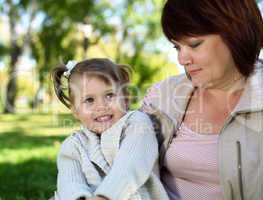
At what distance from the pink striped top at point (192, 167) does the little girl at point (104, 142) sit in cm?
10

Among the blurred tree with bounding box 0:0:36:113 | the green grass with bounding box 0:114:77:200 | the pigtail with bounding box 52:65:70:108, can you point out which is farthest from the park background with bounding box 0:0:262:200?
the pigtail with bounding box 52:65:70:108

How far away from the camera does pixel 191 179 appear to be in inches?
99.0

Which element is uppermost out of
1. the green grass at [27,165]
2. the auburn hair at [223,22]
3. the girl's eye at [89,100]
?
the auburn hair at [223,22]

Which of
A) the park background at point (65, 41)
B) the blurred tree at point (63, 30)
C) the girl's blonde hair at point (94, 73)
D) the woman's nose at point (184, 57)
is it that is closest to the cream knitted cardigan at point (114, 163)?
the girl's blonde hair at point (94, 73)

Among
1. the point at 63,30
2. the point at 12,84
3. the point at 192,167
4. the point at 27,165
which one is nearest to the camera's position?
the point at 192,167

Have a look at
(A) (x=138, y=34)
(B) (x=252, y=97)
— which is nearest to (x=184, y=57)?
(B) (x=252, y=97)

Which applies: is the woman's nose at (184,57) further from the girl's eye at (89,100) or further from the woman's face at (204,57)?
the girl's eye at (89,100)

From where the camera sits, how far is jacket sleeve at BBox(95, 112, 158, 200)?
2283mm

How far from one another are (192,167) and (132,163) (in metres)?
0.30

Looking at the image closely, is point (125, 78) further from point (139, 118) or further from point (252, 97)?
point (252, 97)

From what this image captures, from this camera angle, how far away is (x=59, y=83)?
9.36 ft

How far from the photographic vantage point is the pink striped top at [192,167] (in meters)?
2.43

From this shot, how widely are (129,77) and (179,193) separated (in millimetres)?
699

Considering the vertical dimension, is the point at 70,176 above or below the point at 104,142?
below
